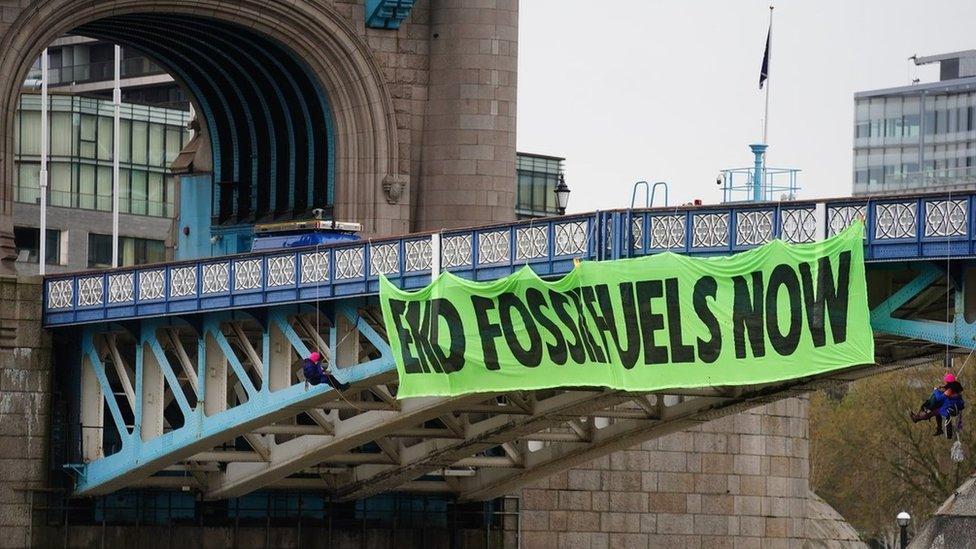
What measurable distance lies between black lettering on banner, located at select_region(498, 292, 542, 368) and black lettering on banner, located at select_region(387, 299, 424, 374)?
7.66 feet

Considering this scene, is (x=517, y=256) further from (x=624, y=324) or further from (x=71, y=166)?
(x=71, y=166)

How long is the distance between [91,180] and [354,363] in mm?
63311

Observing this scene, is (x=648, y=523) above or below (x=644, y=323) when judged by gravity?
below

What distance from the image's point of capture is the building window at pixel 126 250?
396 feet

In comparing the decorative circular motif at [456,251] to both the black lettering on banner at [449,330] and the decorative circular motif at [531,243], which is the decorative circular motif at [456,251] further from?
the decorative circular motif at [531,243]

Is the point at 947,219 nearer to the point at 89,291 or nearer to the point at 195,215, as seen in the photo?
the point at 89,291

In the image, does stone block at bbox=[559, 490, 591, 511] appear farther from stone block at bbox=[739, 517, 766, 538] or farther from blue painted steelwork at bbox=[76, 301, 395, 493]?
blue painted steelwork at bbox=[76, 301, 395, 493]

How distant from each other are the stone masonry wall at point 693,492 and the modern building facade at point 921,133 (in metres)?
108

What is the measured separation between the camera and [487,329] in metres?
55.3

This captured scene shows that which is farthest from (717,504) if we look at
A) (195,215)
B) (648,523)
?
(195,215)

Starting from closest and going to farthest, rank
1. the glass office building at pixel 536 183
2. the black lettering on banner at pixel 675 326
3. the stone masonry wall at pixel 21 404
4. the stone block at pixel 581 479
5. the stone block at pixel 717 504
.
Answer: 1. the black lettering on banner at pixel 675 326
2. the stone masonry wall at pixel 21 404
3. the stone block at pixel 581 479
4. the stone block at pixel 717 504
5. the glass office building at pixel 536 183

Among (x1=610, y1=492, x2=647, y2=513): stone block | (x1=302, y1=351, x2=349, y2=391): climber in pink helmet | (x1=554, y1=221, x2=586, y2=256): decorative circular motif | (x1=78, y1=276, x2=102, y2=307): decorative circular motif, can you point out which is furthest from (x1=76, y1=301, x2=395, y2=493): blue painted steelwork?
(x1=610, y1=492, x2=647, y2=513): stone block

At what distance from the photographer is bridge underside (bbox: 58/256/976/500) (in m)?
59.6

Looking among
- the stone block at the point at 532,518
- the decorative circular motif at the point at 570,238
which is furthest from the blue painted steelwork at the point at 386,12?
the decorative circular motif at the point at 570,238
